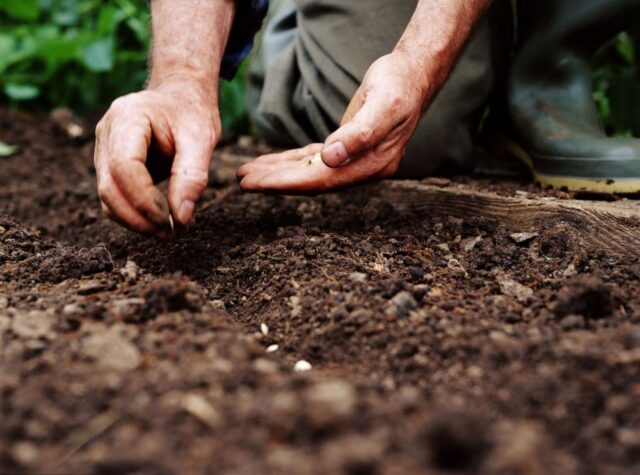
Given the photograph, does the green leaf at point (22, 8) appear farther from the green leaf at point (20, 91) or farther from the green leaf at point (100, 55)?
the green leaf at point (100, 55)

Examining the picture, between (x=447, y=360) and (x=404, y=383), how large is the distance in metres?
0.07

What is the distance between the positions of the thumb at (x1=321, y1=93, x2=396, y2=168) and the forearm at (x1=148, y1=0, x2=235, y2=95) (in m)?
0.43

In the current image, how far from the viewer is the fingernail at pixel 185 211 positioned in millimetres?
1282

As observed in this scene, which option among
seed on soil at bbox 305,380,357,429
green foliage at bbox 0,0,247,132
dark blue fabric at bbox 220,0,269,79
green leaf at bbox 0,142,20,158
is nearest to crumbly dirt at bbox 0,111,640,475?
seed on soil at bbox 305,380,357,429

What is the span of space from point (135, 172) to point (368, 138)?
453 millimetres

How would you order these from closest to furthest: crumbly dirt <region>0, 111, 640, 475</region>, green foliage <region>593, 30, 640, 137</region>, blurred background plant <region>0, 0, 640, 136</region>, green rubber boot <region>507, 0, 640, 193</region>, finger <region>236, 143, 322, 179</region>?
crumbly dirt <region>0, 111, 640, 475</region>, finger <region>236, 143, 322, 179</region>, green rubber boot <region>507, 0, 640, 193</region>, green foliage <region>593, 30, 640, 137</region>, blurred background plant <region>0, 0, 640, 136</region>

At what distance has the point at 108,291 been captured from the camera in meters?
1.20

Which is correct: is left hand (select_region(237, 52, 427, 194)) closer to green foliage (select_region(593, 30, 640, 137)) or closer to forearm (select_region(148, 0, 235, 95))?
forearm (select_region(148, 0, 235, 95))

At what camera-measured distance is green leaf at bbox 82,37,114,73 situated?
321cm

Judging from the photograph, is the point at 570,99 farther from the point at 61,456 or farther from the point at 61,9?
the point at 61,9

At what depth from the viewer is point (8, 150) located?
9.28 feet

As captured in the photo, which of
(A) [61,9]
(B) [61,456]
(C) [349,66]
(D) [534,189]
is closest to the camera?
(B) [61,456]

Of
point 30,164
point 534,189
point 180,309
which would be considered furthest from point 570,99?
point 30,164

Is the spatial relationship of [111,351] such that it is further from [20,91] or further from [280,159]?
[20,91]
